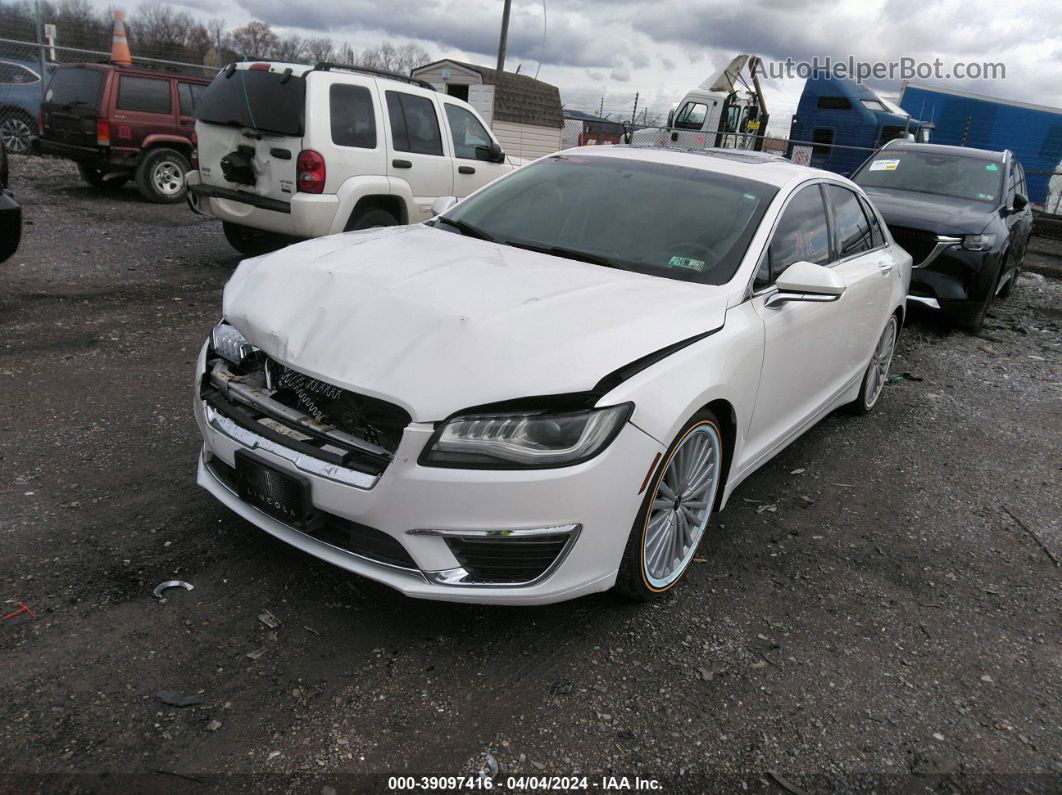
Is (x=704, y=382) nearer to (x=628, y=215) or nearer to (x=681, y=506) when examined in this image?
(x=681, y=506)

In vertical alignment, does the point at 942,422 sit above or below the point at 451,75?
below

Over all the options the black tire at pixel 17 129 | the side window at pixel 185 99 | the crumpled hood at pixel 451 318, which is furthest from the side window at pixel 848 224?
the black tire at pixel 17 129

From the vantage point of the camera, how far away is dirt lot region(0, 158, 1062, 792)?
225 centimetres

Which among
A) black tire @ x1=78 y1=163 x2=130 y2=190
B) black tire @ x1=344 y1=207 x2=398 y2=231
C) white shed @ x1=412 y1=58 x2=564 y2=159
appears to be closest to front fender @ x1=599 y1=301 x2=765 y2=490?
black tire @ x1=344 y1=207 x2=398 y2=231

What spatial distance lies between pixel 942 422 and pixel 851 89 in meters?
21.9

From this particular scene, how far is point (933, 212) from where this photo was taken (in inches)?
311

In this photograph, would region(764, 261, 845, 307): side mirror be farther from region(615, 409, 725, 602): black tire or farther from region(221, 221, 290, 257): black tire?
region(221, 221, 290, 257): black tire

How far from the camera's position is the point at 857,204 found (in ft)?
15.9

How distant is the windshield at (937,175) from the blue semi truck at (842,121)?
1441cm

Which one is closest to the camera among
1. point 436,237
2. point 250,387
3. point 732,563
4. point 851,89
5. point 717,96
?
point 250,387

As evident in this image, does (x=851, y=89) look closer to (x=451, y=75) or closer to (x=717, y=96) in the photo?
(x=717, y=96)

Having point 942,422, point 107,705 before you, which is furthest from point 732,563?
point 942,422

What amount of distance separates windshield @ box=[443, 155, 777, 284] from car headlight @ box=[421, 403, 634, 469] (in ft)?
3.68

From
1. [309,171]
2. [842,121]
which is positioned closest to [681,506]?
[309,171]
